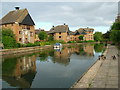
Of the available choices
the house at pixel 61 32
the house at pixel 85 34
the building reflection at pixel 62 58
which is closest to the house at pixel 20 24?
the building reflection at pixel 62 58

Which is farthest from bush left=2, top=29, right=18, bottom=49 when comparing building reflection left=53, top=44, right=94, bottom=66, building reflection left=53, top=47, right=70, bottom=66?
building reflection left=53, top=47, right=70, bottom=66

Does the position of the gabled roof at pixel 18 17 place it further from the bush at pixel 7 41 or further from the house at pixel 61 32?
the house at pixel 61 32

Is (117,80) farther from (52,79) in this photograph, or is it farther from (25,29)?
(25,29)

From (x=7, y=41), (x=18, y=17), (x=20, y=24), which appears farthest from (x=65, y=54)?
(x=18, y=17)

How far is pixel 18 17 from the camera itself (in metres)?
51.7

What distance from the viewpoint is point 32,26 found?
5806cm

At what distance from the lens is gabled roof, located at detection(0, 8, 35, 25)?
2038 inches

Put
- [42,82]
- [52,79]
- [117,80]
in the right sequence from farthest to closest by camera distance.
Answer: [52,79]
[42,82]
[117,80]

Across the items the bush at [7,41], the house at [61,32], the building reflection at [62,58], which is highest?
the house at [61,32]

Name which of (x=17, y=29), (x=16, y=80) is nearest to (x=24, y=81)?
(x=16, y=80)

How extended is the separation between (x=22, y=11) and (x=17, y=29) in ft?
24.5

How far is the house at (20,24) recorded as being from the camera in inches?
2007

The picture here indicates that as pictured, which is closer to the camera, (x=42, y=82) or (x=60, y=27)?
(x=42, y=82)

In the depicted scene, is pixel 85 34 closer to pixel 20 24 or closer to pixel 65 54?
pixel 20 24
